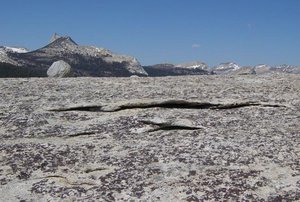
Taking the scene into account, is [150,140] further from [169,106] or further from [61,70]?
[61,70]

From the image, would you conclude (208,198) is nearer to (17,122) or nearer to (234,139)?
(234,139)

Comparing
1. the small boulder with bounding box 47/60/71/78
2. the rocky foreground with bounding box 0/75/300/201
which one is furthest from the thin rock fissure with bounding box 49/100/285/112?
the small boulder with bounding box 47/60/71/78

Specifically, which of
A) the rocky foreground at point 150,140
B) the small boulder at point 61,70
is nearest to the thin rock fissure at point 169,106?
the rocky foreground at point 150,140

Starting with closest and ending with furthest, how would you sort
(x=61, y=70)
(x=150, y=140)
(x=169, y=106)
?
(x=150, y=140) → (x=169, y=106) → (x=61, y=70)

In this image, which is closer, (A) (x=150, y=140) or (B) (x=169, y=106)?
(A) (x=150, y=140)

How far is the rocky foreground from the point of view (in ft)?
56.7

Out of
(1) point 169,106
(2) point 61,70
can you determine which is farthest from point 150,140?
(2) point 61,70

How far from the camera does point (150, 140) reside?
20484mm

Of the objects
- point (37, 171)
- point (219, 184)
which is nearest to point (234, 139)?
point (219, 184)

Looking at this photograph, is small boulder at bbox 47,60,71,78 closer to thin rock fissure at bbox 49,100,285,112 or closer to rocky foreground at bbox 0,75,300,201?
rocky foreground at bbox 0,75,300,201

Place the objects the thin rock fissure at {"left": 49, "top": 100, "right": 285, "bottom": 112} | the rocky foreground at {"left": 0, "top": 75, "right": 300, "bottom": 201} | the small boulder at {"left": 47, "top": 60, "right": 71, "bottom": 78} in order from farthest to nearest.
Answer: the small boulder at {"left": 47, "top": 60, "right": 71, "bottom": 78} < the thin rock fissure at {"left": 49, "top": 100, "right": 285, "bottom": 112} < the rocky foreground at {"left": 0, "top": 75, "right": 300, "bottom": 201}

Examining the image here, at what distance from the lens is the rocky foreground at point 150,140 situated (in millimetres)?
17281

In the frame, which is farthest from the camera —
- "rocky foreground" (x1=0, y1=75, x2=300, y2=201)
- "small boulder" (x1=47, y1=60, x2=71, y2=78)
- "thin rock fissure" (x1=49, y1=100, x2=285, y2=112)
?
"small boulder" (x1=47, y1=60, x2=71, y2=78)

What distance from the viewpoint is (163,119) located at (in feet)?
71.8
